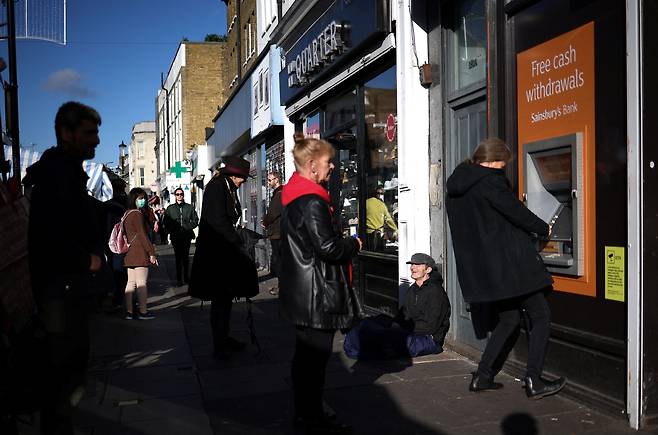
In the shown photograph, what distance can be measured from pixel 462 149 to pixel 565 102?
1.93m

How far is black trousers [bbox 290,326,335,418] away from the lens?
4312mm

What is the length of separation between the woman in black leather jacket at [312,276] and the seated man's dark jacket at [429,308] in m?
2.39

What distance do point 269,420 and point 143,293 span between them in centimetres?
508

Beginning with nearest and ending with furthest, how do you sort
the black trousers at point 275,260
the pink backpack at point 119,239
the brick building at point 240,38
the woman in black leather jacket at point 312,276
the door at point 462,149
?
the woman in black leather jacket at point 312,276 < the black trousers at point 275,260 < the door at point 462,149 < the pink backpack at point 119,239 < the brick building at point 240,38

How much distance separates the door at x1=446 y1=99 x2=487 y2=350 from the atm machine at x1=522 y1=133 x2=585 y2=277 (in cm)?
110

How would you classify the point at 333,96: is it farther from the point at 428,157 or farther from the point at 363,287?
the point at 428,157

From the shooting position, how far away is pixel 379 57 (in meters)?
8.45

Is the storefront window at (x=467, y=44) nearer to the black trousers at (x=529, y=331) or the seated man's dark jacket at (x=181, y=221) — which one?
the black trousers at (x=529, y=331)

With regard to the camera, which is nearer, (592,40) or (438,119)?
(592,40)

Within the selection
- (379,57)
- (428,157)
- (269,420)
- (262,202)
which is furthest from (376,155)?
(262,202)

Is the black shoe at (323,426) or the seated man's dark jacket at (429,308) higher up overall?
the seated man's dark jacket at (429,308)

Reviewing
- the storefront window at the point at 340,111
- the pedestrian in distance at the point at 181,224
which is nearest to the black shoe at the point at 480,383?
the storefront window at the point at 340,111

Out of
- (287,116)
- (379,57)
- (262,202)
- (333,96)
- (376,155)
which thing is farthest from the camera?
(262,202)

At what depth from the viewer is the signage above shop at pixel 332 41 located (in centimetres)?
826
